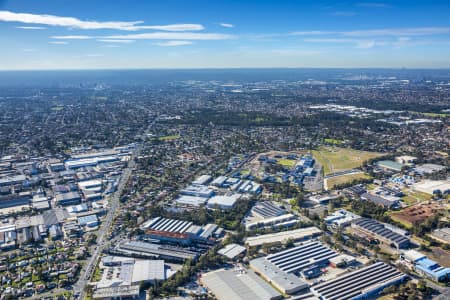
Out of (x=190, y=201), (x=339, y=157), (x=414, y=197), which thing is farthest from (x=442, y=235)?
(x=339, y=157)

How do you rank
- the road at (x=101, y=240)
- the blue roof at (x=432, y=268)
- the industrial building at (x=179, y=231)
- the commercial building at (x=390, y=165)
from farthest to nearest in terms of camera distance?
1. the commercial building at (x=390, y=165)
2. the industrial building at (x=179, y=231)
3. the blue roof at (x=432, y=268)
4. the road at (x=101, y=240)

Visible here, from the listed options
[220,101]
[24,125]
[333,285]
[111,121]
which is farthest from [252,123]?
[333,285]

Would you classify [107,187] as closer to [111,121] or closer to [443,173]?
[443,173]

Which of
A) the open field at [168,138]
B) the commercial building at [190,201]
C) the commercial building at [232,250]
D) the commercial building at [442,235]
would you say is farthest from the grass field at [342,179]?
the open field at [168,138]

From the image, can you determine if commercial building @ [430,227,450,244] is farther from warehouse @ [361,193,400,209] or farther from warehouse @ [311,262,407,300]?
warehouse @ [311,262,407,300]

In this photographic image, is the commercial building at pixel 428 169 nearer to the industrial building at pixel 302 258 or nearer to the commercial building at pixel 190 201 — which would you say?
the industrial building at pixel 302 258

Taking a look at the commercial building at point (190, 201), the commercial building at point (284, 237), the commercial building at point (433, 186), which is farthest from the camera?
the commercial building at point (433, 186)

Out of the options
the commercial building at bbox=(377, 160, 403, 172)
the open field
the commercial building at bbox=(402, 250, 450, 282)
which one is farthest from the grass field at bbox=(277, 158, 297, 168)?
the commercial building at bbox=(402, 250, 450, 282)
